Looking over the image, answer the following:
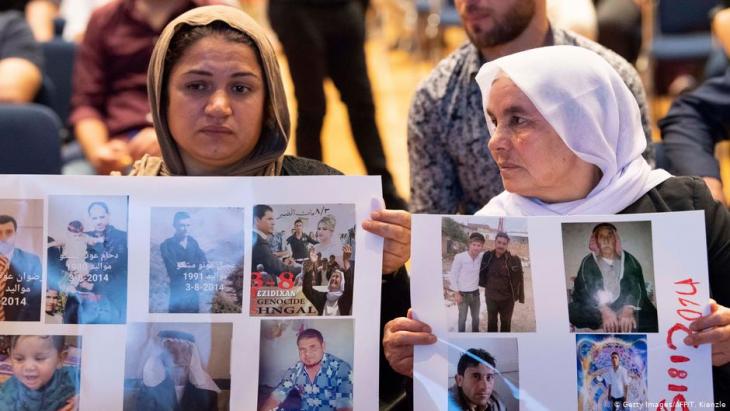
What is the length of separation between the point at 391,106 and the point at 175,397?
530cm

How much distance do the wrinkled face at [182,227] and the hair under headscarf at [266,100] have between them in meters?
0.27

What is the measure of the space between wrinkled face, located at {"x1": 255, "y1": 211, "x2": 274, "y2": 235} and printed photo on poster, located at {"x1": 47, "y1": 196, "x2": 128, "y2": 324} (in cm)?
20

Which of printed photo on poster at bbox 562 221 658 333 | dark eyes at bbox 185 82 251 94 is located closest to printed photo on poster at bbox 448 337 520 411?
printed photo on poster at bbox 562 221 658 333

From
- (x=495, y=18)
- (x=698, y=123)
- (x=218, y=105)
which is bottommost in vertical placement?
(x=218, y=105)

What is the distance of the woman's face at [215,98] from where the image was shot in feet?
5.58

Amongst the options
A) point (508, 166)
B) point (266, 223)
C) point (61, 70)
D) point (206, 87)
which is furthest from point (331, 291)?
point (61, 70)

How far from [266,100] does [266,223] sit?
0.35m

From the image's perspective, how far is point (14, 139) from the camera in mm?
2338

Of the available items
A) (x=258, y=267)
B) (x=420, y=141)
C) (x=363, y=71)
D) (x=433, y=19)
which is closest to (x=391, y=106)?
(x=433, y=19)

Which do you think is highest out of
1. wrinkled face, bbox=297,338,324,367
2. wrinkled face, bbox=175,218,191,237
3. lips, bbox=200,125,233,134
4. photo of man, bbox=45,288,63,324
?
lips, bbox=200,125,233,134

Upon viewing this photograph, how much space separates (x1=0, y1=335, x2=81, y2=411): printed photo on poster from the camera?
57.5 inches

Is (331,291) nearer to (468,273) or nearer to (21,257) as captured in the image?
(468,273)

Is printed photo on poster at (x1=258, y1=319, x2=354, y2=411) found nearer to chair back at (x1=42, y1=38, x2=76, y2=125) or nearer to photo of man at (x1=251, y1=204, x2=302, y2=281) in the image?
photo of man at (x1=251, y1=204, x2=302, y2=281)

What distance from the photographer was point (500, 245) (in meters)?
1.46
